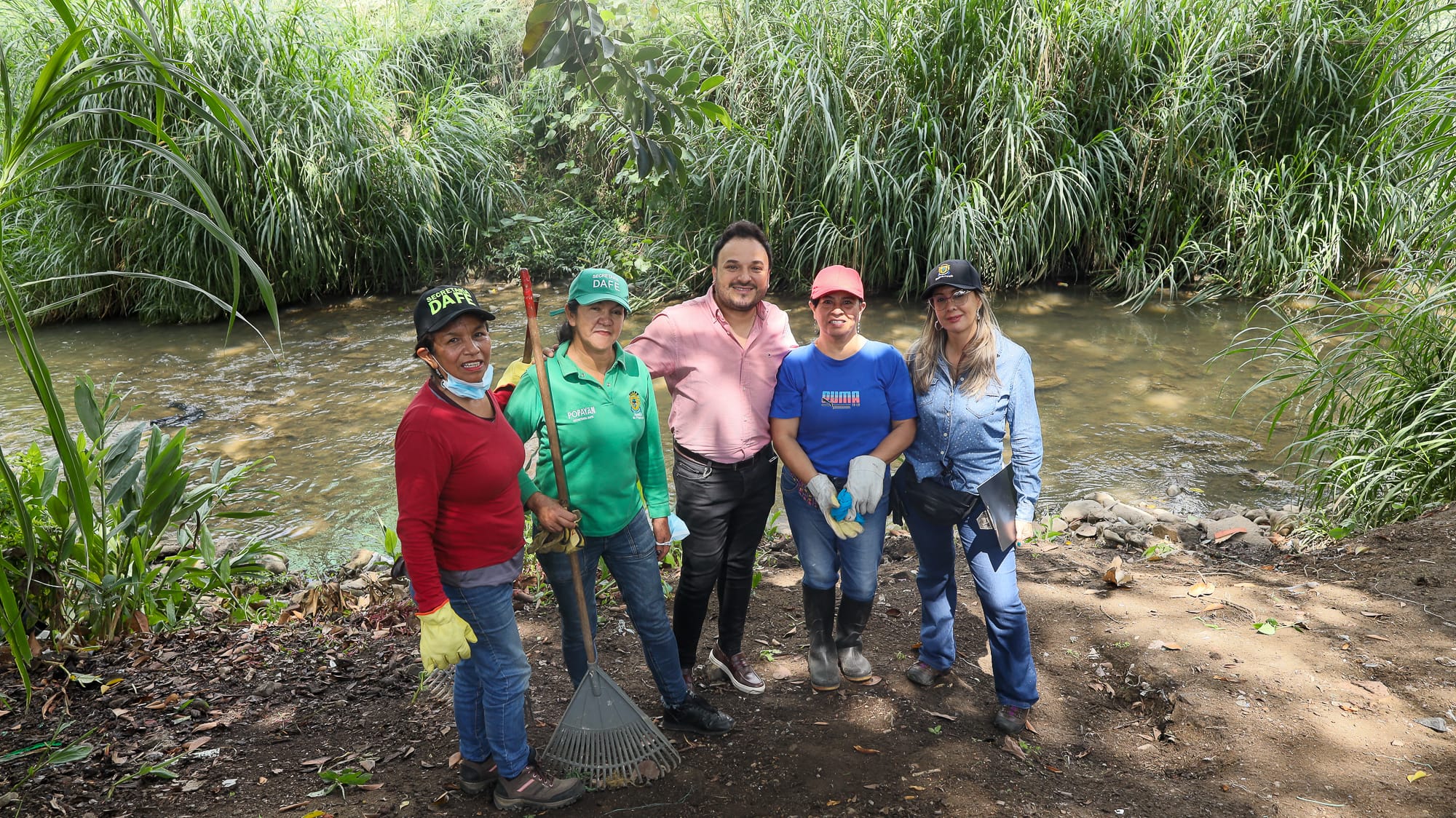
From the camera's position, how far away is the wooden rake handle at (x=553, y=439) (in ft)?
8.87

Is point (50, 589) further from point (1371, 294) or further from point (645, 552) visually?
point (1371, 294)

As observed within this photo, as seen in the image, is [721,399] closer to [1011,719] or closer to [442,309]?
[442,309]

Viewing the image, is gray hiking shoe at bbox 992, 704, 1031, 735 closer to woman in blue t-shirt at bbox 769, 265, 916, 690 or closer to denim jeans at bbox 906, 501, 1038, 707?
denim jeans at bbox 906, 501, 1038, 707

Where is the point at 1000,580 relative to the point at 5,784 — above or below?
above

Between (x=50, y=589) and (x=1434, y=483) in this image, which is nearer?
(x=50, y=589)

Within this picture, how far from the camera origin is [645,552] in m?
2.93

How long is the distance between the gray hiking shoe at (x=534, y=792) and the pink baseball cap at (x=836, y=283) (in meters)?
1.67

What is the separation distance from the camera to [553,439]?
271 cm

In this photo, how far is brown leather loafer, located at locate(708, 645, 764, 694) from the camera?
338cm

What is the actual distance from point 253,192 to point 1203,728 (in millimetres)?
9069

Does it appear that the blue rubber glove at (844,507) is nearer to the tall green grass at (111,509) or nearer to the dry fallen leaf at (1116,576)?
the dry fallen leaf at (1116,576)

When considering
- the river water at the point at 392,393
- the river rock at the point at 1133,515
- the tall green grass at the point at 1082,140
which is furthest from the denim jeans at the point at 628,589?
the tall green grass at the point at 1082,140

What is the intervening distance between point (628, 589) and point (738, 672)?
0.68 metres

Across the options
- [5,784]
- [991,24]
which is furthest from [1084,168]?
[5,784]
